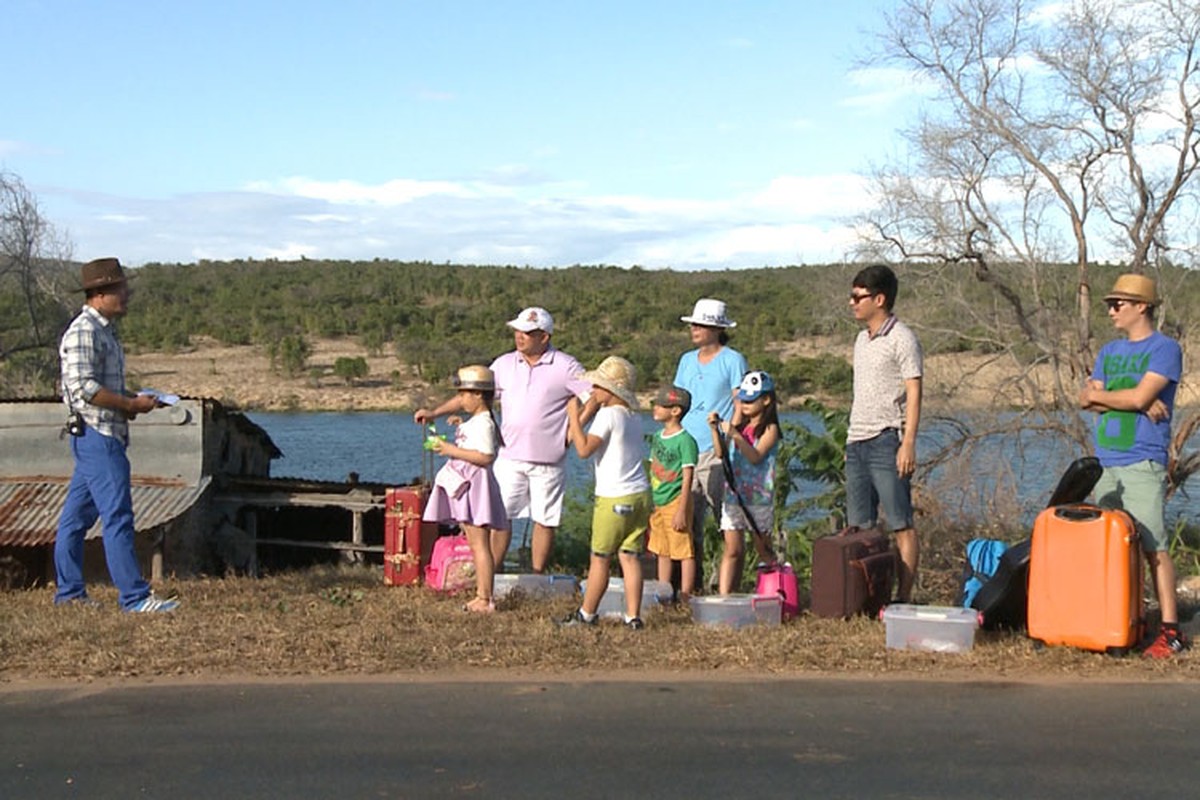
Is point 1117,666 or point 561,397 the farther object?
point 561,397

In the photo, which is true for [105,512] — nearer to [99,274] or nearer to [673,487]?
[99,274]

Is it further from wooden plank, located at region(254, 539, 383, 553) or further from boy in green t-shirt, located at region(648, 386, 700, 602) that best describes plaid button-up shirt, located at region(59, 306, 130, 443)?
boy in green t-shirt, located at region(648, 386, 700, 602)

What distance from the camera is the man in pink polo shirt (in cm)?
930

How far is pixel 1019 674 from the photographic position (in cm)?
716

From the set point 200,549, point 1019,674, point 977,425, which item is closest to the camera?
point 1019,674

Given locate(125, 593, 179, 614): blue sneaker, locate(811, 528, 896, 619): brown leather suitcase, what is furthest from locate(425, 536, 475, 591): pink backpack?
locate(811, 528, 896, 619): brown leather suitcase

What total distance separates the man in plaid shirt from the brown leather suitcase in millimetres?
3742

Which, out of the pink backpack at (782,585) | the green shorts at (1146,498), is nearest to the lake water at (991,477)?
the pink backpack at (782,585)

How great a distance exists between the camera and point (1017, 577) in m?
7.83

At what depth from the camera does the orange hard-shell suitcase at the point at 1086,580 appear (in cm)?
724

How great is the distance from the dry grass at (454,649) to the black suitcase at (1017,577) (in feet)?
0.43

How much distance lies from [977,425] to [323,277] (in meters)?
49.5

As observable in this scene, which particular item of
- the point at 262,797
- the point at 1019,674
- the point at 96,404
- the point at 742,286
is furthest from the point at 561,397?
the point at 742,286

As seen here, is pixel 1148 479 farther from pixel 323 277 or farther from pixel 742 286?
pixel 323 277
